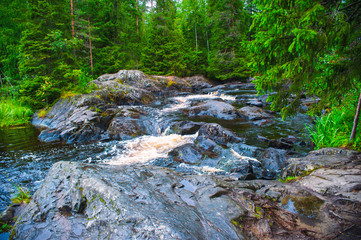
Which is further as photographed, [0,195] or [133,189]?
[0,195]

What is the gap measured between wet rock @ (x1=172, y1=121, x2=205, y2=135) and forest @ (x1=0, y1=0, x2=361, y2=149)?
4.08m

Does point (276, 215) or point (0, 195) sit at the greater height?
point (276, 215)

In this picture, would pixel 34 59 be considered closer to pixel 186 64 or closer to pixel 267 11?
pixel 267 11

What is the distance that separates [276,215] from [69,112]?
12.0m

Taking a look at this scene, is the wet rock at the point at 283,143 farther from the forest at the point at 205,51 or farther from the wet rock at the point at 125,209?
the wet rock at the point at 125,209

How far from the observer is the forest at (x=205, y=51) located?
3561mm

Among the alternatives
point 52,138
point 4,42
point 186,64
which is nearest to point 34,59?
point 52,138

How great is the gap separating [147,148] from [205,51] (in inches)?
1179

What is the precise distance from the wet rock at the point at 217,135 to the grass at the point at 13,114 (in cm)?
1192

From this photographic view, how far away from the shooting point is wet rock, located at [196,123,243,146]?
308 inches

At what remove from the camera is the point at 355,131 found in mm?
4711

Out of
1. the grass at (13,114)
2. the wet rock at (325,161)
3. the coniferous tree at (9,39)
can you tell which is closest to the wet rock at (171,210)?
the wet rock at (325,161)

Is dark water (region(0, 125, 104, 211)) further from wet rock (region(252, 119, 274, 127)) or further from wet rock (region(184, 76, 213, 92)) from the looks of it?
wet rock (region(184, 76, 213, 92))

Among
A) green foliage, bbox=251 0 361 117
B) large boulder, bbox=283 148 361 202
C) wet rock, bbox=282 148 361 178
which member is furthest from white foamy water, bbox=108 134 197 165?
green foliage, bbox=251 0 361 117
